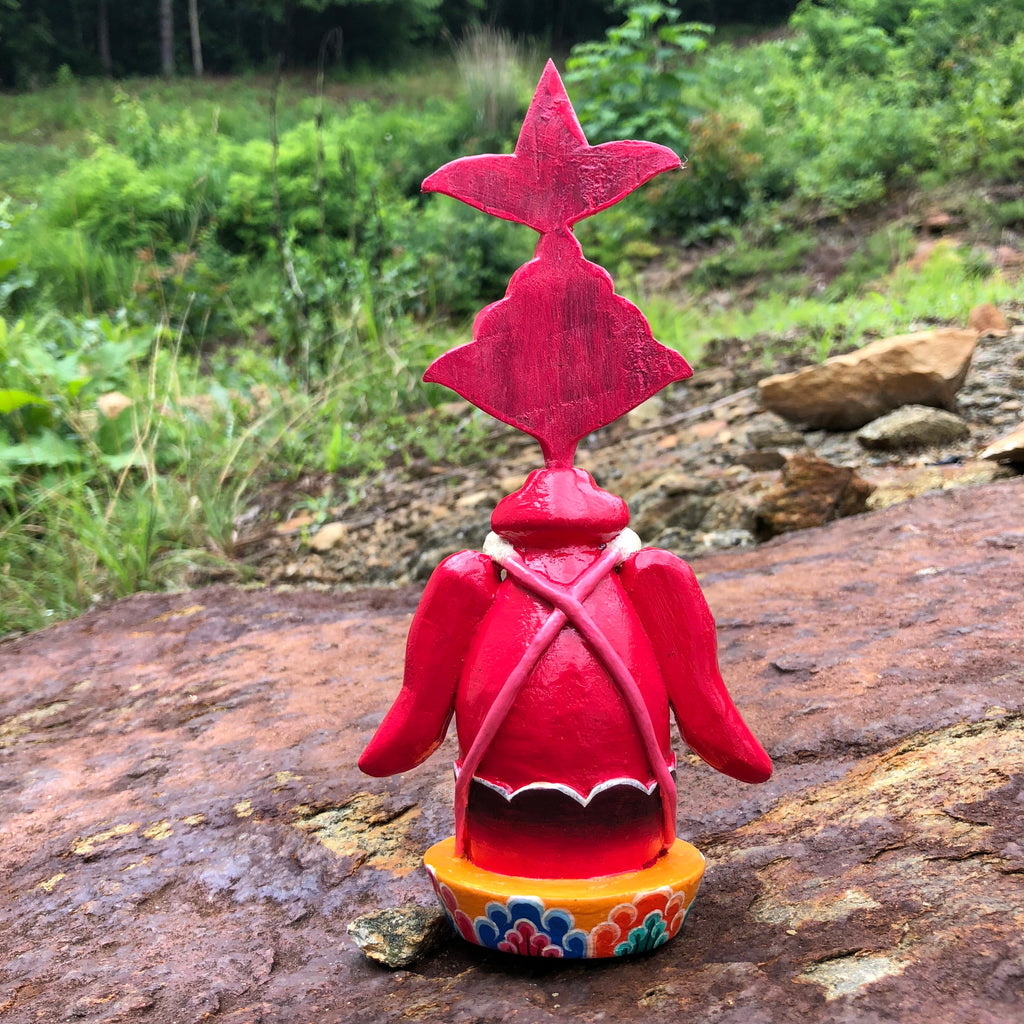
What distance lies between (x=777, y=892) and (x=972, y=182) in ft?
23.0

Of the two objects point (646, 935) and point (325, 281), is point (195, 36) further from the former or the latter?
point (646, 935)

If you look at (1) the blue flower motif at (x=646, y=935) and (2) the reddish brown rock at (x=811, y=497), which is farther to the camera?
(2) the reddish brown rock at (x=811, y=497)

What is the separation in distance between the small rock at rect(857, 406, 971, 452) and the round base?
8.95 ft

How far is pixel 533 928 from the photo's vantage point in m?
1.26

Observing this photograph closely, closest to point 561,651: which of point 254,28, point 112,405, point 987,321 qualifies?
point 112,405

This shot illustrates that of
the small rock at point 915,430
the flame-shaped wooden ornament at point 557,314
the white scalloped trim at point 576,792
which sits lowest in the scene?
the small rock at point 915,430

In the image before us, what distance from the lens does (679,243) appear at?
25.5 ft

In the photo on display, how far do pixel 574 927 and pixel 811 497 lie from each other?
2.34m

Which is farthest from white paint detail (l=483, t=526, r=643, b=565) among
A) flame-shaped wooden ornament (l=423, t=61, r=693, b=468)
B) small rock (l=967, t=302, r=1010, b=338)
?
small rock (l=967, t=302, r=1010, b=338)

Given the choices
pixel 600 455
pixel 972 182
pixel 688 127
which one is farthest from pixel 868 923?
pixel 688 127

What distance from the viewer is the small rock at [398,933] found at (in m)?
1.33

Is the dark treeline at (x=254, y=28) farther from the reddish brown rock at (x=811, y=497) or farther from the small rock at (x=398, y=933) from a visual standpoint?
the small rock at (x=398, y=933)

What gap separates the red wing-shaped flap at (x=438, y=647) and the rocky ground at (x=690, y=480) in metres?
2.02

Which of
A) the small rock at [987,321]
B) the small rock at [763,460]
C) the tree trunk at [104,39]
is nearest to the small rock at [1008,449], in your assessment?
the small rock at [763,460]
